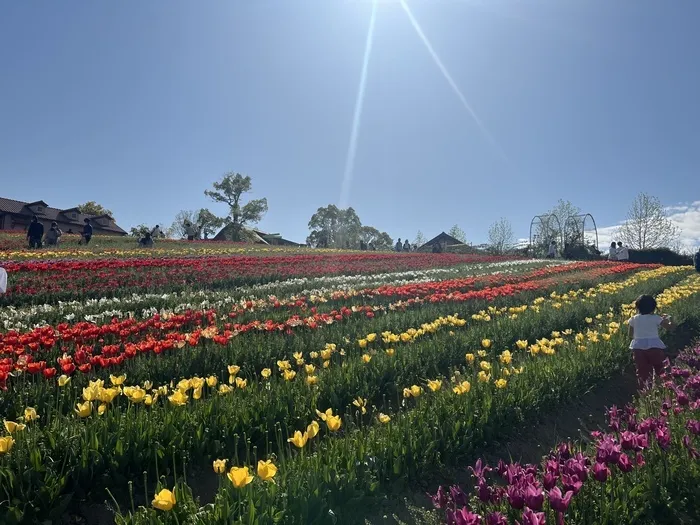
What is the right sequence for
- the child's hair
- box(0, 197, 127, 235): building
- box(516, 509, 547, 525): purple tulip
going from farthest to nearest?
box(0, 197, 127, 235): building → the child's hair → box(516, 509, 547, 525): purple tulip

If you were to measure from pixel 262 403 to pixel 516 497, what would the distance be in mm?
2403

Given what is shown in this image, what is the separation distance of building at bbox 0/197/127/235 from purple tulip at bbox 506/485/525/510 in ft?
193

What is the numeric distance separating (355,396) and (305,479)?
2114 millimetres

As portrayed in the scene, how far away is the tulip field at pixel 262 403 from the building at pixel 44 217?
2117 inches

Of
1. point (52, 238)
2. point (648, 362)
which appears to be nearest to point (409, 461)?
Result: point (648, 362)

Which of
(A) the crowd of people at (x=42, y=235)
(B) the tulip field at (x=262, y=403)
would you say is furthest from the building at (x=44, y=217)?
(B) the tulip field at (x=262, y=403)

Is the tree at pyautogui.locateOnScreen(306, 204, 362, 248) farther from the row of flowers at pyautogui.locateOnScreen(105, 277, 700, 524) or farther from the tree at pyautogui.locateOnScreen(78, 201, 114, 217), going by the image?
the row of flowers at pyautogui.locateOnScreen(105, 277, 700, 524)

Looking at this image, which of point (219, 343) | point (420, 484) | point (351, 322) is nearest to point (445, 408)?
point (420, 484)

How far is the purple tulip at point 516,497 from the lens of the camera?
1940 millimetres

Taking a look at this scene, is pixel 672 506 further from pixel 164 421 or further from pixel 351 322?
pixel 351 322

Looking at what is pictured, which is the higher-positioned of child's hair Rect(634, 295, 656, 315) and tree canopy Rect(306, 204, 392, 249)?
tree canopy Rect(306, 204, 392, 249)

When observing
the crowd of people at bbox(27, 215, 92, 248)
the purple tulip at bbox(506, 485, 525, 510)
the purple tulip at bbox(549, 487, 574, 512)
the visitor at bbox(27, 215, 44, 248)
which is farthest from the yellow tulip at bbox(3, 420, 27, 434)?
the visitor at bbox(27, 215, 44, 248)

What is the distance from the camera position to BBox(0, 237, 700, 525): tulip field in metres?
2.53

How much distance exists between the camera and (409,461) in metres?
3.17
